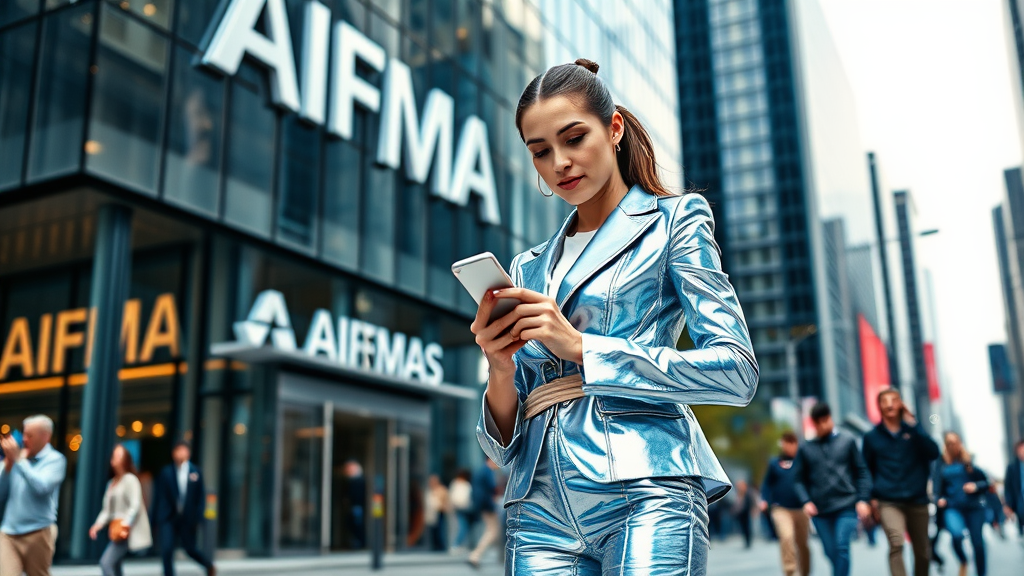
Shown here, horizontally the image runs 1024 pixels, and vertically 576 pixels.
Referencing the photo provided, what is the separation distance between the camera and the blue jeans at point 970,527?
35.6 feet

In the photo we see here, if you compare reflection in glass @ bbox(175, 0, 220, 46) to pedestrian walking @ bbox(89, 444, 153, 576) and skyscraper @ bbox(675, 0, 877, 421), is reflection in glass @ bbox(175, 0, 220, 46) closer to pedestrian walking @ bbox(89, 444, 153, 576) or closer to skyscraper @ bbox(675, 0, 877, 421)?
pedestrian walking @ bbox(89, 444, 153, 576)

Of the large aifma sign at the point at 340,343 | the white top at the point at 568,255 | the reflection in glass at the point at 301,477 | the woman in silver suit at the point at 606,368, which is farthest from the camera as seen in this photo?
the reflection in glass at the point at 301,477

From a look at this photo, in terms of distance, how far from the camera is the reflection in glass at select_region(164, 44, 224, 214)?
1447cm

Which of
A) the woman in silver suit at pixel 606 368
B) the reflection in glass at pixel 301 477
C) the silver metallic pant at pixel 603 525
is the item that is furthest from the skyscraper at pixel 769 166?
the silver metallic pant at pixel 603 525

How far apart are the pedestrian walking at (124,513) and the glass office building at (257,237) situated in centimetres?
188

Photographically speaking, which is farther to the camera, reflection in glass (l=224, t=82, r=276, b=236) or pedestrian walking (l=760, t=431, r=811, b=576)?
reflection in glass (l=224, t=82, r=276, b=236)

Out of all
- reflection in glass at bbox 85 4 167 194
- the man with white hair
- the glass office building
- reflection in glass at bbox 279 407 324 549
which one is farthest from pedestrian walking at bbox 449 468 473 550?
the man with white hair

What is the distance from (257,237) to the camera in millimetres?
16094

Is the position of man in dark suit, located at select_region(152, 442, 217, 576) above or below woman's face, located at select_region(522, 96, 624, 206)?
below

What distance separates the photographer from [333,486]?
61.9ft

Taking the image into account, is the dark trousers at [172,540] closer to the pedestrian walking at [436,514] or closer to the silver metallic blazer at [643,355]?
the silver metallic blazer at [643,355]

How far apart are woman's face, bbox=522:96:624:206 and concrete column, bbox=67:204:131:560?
13.1 meters

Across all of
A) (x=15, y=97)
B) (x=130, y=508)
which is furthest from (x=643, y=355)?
(x=15, y=97)

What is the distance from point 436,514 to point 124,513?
1187cm
